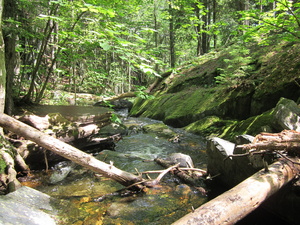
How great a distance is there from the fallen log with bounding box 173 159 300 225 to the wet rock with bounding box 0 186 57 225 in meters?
1.83

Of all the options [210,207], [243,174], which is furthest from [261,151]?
[210,207]

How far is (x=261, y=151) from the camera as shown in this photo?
284 cm

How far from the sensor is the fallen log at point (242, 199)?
1671mm

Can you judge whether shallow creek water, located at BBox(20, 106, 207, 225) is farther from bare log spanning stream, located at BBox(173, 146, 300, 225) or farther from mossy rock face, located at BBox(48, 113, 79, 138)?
bare log spanning stream, located at BBox(173, 146, 300, 225)

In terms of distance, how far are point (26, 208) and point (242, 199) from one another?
263 cm

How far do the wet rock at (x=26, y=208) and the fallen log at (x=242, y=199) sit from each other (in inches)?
72.1

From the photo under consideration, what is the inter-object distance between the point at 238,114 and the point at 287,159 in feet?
18.0

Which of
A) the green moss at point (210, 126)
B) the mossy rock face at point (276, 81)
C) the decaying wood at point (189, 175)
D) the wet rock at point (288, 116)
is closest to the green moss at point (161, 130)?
the green moss at point (210, 126)

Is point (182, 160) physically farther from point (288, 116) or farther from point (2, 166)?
point (2, 166)

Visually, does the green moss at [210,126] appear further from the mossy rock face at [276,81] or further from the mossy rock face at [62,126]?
the mossy rock face at [62,126]

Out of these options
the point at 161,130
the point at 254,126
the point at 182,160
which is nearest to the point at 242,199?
the point at 182,160

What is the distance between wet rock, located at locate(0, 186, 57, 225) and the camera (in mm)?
2199

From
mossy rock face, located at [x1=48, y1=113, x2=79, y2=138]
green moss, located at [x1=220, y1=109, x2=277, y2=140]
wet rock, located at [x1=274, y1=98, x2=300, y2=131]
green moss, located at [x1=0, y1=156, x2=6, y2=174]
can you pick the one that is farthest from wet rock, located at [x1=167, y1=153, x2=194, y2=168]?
green moss, located at [x1=0, y1=156, x2=6, y2=174]

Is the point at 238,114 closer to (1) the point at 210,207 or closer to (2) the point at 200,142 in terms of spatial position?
(2) the point at 200,142
